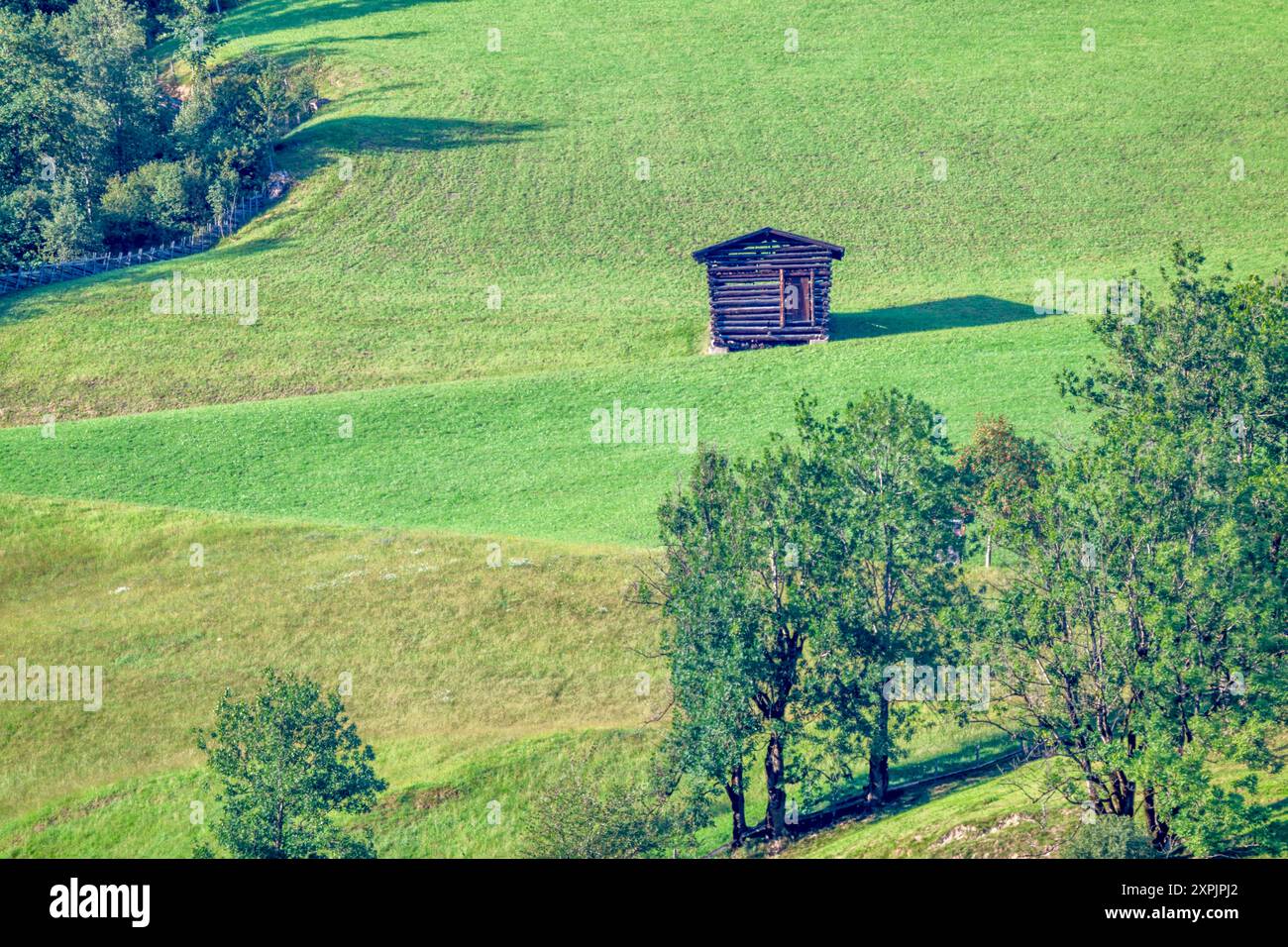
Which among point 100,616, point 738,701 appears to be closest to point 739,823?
point 738,701

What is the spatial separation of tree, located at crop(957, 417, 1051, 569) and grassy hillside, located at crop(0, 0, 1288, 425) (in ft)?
63.5

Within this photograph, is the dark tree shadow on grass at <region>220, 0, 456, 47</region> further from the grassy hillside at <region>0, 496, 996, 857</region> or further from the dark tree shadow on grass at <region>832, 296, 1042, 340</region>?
the grassy hillside at <region>0, 496, 996, 857</region>

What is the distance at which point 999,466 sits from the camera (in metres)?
53.1

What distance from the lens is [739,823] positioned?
42562 millimetres

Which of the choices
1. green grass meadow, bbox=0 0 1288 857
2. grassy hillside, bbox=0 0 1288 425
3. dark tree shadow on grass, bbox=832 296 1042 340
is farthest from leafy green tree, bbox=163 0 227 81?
dark tree shadow on grass, bbox=832 296 1042 340

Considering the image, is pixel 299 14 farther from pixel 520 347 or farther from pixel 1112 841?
pixel 1112 841

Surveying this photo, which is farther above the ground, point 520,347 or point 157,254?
point 157,254

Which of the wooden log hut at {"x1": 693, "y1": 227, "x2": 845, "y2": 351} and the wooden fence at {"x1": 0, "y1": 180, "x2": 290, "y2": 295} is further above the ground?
the wooden fence at {"x1": 0, "y1": 180, "x2": 290, "y2": 295}

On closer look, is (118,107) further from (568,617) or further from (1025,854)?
(1025,854)

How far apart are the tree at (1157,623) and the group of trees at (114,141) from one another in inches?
2819

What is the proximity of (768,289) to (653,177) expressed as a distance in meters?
26.4

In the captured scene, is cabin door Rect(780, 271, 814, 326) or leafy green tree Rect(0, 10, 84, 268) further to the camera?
leafy green tree Rect(0, 10, 84, 268)

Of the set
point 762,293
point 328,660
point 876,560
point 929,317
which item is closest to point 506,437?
point 762,293

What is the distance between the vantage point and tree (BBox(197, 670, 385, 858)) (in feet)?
122
